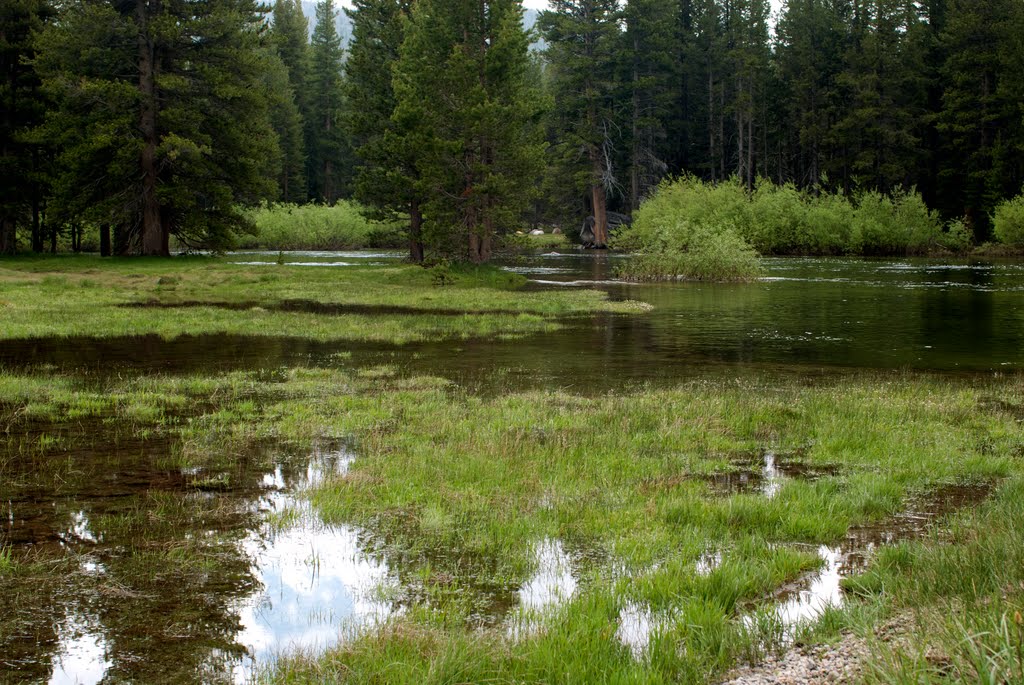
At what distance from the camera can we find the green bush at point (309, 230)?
7494 cm

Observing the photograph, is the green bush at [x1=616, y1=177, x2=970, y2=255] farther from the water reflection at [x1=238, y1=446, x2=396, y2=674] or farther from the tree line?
the water reflection at [x1=238, y1=446, x2=396, y2=674]

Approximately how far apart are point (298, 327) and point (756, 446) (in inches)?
568

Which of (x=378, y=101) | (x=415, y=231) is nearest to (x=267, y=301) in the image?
(x=415, y=231)

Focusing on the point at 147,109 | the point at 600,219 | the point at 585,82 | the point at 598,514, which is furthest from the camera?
the point at 600,219

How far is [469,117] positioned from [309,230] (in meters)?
41.3

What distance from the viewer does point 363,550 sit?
272 inches

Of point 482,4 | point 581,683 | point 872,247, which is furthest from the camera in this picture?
point 872,247

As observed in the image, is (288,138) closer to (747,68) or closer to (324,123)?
(324,123)

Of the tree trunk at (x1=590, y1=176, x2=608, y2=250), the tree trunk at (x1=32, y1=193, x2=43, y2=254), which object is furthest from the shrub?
the tree trunk at (x1=590, y1=176, x2=608, y2=250)

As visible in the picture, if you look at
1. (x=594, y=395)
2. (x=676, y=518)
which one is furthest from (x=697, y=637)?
(x=594, y=395)

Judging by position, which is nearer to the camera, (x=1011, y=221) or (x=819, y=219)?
(x=1011, y=221)

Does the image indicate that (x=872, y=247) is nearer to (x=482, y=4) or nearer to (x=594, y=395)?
(x=482, y=4)

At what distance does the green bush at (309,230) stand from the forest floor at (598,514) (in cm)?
6132

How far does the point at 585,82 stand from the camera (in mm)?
72812
